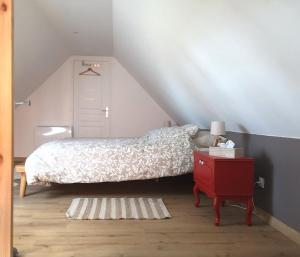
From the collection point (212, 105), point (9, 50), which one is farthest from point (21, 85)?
point (9, 50)

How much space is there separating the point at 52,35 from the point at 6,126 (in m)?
3.75

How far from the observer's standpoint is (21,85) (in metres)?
5.66

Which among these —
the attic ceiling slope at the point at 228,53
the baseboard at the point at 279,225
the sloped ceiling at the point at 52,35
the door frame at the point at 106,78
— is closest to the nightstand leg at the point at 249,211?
the baseboard at the point at 279,225

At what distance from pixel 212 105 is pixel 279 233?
5.01 ft

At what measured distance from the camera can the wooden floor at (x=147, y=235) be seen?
7.63 ft

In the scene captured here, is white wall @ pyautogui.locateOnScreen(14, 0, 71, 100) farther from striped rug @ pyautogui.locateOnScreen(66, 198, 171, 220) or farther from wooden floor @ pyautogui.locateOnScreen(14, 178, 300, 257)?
striped rug @ pyautogui.locateOnScreen(66, 198, 171, 220)

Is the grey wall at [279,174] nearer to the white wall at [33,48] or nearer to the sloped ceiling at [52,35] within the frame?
the sloped ceiling at [52,35]

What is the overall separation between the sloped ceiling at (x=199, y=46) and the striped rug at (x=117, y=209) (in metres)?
1.23

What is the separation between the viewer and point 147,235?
8.69ft

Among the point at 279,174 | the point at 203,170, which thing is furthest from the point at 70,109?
the point at 279,174

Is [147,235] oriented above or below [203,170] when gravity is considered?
below

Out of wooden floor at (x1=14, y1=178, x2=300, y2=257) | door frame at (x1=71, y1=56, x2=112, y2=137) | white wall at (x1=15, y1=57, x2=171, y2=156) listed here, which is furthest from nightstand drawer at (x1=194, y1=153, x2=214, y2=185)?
door frame at (x1=71, y1=56, x2=112, y2=137)

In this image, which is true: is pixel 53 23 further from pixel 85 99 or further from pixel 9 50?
pixel 9 50

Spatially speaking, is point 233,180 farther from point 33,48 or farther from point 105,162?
point 33,48
